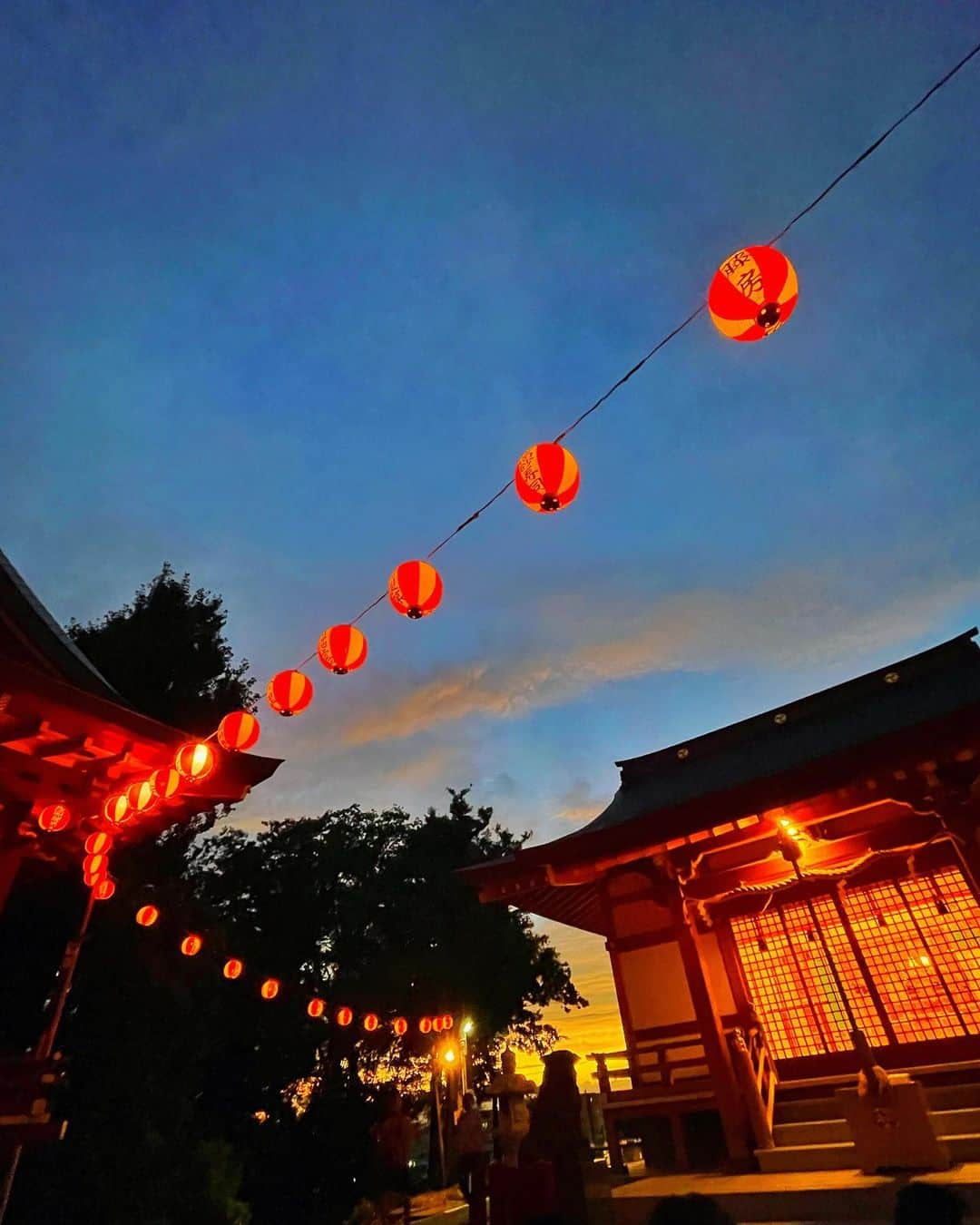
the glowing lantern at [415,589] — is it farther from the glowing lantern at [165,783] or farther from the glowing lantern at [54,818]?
the glowing lantern at [54,818]

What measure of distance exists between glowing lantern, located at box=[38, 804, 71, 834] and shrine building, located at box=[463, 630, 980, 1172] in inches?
243

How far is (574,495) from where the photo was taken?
22.6 ft

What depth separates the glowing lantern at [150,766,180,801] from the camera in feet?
25.7

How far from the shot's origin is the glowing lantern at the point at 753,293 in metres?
5.16

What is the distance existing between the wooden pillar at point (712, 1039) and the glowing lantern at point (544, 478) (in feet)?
23.2

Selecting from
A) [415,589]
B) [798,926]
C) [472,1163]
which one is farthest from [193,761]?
[798,926]

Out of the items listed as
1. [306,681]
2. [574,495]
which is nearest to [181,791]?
[306,681]

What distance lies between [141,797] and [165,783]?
16.5 inches

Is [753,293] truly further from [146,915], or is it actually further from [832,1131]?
[146,915]

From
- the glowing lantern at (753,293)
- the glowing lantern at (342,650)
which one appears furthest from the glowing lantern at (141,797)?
the glowing lantern at (753,293)

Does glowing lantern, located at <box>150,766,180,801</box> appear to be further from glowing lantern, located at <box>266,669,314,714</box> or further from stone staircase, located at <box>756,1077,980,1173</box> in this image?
stone staircase, located at <box>756,1077,980,1173</box>

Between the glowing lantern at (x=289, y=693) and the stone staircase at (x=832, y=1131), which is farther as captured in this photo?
the glowing lantern at (x=289, y=693)

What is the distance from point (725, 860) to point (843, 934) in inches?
81.5

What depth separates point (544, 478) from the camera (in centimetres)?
665
